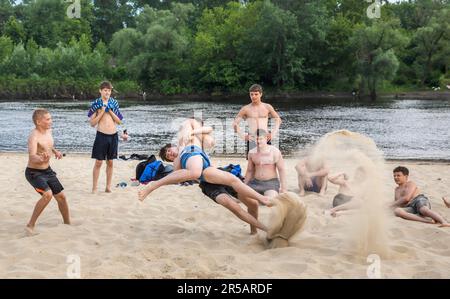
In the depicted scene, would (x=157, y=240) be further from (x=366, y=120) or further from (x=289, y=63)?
(x=289, y=63)

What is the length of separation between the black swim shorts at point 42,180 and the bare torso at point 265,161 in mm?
2535

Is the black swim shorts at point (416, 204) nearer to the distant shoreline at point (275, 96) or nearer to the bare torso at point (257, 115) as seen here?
the bare torso at point (257, 115)

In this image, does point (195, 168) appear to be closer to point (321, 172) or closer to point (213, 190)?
point (213, 190)

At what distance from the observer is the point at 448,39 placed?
2403 inches

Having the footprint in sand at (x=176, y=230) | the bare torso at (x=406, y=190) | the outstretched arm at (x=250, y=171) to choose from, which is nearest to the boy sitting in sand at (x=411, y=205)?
the bare torso at (x=406, y=190)

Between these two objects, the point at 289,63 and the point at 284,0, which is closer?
the point at 289,63

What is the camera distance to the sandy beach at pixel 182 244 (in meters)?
4.76

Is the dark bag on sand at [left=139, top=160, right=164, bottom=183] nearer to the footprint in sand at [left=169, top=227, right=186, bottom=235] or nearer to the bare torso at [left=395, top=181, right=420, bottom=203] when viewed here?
the footprint in sand at [left=169, top=227, right=186, bottom=235]

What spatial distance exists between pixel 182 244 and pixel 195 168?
0.89 meters

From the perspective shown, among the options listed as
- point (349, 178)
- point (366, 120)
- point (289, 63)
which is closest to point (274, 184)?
point (349, 178)

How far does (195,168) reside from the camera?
18.0 feet

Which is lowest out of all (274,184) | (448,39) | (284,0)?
(274,184)

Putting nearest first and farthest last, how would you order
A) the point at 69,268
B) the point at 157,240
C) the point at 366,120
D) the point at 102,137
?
1. the point at 69,268
2. the point at 157,240
3. the point at 102,137
4. the point at 366,120

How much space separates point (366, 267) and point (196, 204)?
11.6ft
